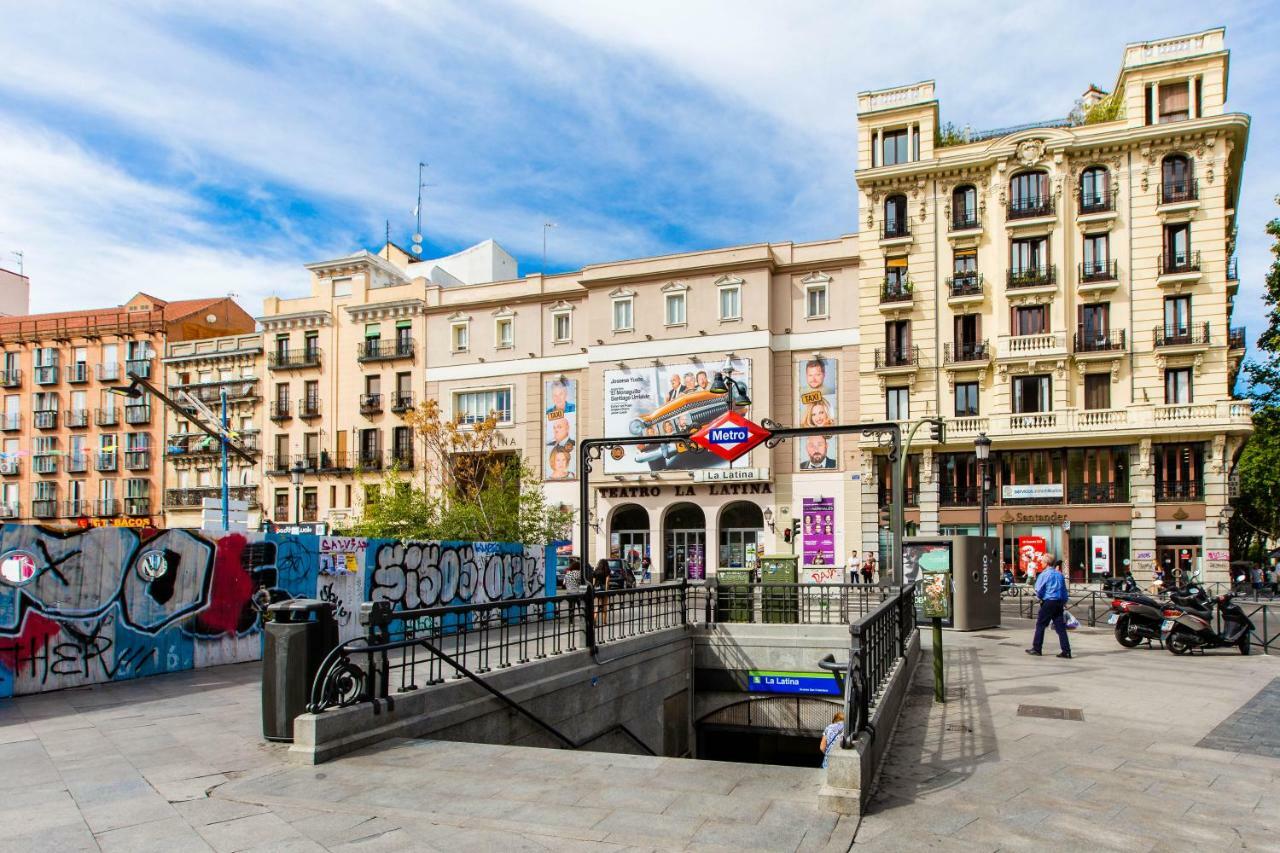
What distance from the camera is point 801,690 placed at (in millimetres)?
16188

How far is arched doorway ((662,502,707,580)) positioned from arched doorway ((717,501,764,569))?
2.85ft

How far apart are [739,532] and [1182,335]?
19.1 meters

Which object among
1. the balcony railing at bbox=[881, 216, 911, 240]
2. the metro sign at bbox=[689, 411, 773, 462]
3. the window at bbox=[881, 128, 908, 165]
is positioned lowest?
the metro sign at bbox=[689, 411, 773, 462]

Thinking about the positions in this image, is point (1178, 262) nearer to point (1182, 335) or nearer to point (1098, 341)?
point (1182, 335)

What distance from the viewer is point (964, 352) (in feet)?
126

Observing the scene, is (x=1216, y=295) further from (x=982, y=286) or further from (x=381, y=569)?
(x=381, y=569)

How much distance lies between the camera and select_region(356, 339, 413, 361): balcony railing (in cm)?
4662

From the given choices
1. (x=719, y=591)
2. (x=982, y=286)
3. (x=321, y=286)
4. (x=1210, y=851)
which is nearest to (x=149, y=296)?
(x=321, y=286)

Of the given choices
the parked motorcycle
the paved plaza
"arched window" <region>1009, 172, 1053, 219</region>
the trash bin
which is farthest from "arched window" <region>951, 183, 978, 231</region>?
the trash bin

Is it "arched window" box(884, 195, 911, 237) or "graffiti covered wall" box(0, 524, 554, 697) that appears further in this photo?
"arched window" box(884, 195, 911, 237)

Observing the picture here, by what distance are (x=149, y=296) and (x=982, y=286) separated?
154ft

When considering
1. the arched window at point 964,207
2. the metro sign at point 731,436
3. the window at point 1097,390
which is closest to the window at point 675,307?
the arched window at point 964,207

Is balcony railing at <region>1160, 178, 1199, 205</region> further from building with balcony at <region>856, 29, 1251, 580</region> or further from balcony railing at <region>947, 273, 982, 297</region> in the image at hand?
balcony railing at <region>947, 273, 982, 297</region>

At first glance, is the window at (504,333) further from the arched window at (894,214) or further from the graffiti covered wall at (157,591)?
the graffiti covered wall at (157,591)
